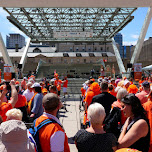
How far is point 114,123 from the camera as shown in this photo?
3752 millimetres

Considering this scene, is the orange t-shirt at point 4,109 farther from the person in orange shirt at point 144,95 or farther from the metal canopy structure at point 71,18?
the metal canopy structure at point 71,18

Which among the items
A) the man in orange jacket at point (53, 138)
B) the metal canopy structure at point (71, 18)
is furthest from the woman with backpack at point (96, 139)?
the metal canopy structure at point (71, 18)

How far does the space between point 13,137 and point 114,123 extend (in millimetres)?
2103

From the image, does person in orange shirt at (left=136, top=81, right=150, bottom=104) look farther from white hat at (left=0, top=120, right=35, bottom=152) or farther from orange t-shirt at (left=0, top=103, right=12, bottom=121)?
white hat at (left=0, top=120, right=35, bottom=152)

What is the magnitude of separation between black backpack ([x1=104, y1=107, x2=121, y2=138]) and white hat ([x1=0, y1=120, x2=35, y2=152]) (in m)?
1.86

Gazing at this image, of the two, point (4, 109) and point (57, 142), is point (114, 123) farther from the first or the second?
point (4, 109)

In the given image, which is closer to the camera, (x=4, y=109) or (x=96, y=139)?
(x=96, y=139)

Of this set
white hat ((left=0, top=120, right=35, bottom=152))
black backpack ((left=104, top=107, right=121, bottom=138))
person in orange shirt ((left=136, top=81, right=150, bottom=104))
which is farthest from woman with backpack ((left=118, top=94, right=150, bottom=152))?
person in orange shirt ((left=136, top=81, right=150, bottom=104))

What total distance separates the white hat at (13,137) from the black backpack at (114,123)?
6.09 ft

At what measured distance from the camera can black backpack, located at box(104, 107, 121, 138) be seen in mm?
3713

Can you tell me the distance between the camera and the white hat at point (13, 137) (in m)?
2.23

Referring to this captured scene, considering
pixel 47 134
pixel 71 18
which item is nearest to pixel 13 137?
pixel 47 134

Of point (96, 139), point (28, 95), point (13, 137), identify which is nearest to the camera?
point (13, 137)

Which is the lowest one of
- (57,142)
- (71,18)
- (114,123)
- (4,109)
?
(114,123)
